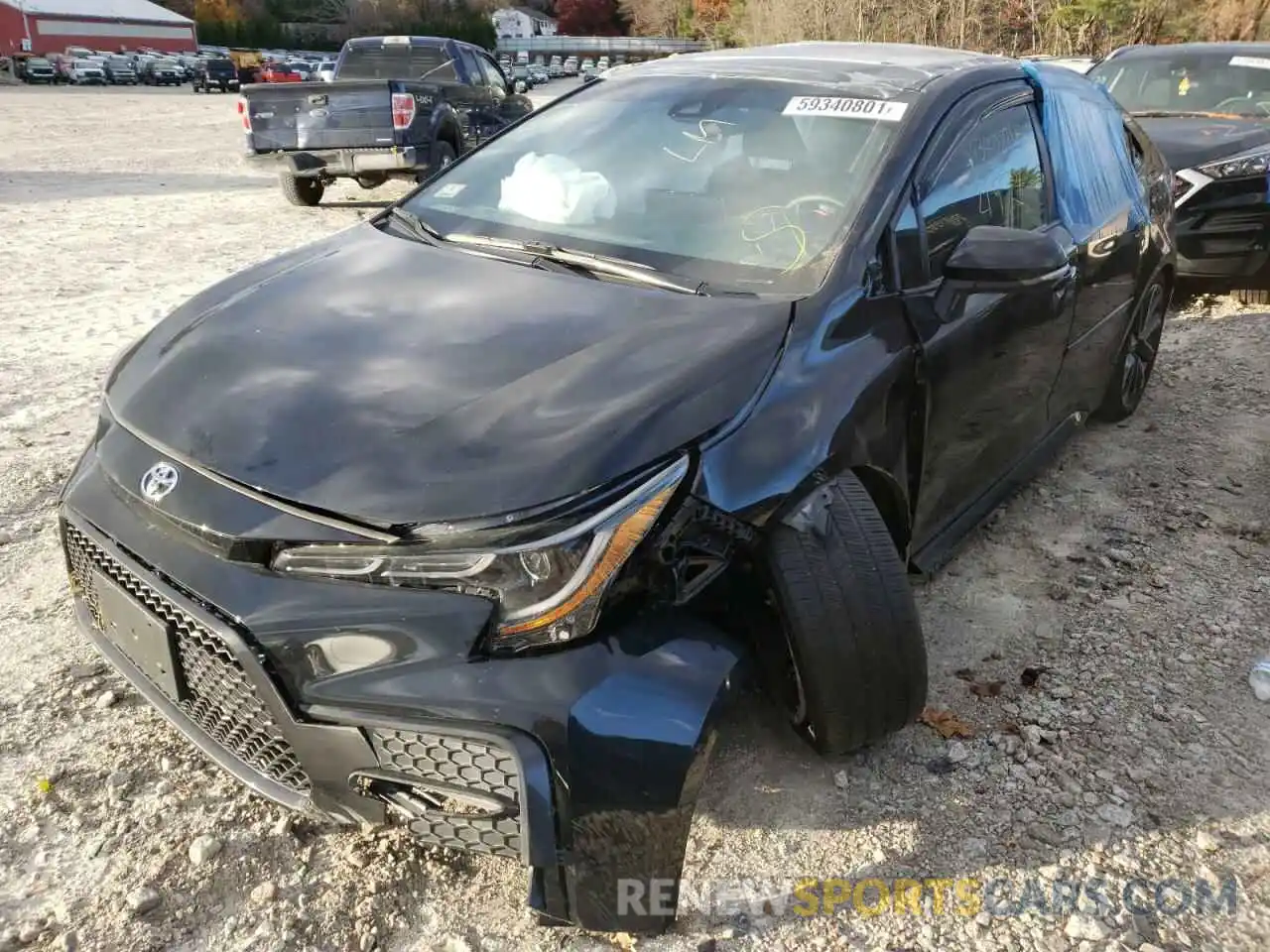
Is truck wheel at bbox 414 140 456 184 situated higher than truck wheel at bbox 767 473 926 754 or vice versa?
truck wheel at bbox 414 140 456 184

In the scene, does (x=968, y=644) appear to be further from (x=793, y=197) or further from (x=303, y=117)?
(x=303, y=117)

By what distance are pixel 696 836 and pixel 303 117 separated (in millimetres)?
9054

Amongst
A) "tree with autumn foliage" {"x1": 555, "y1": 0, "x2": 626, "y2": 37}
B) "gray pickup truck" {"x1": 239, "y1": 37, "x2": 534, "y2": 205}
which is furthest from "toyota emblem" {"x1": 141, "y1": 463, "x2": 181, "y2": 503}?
"tree with autumn foliage" {"x1": 555, "y1": 0, "x2": 626, "y2": 37}

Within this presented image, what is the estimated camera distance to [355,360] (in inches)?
88.7

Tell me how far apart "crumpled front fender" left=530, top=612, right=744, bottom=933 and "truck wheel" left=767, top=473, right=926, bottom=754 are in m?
0.33

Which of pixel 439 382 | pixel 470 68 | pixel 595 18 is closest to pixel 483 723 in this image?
pixel 439 382

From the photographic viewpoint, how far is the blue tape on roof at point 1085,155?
354 centimetres

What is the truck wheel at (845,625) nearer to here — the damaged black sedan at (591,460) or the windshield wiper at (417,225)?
the damaged black sedan at (591,460)

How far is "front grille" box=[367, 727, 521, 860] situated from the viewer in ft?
5.78

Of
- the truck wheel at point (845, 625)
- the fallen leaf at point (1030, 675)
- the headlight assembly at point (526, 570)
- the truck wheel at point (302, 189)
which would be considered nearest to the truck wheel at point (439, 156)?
the truck wheel at point (302, 189)

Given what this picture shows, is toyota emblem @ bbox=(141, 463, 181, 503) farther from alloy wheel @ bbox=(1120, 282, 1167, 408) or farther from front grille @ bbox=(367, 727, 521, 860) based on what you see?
alloy wheel @ bbox=(1120, 282, 1167, 408)

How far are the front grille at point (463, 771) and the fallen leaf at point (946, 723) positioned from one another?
133cm

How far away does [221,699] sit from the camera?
195cm

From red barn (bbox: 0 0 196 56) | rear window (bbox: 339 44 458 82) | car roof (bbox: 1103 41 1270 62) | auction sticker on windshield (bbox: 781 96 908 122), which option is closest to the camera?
auction sticker on windshield (bbox: 781 96 908 122)
